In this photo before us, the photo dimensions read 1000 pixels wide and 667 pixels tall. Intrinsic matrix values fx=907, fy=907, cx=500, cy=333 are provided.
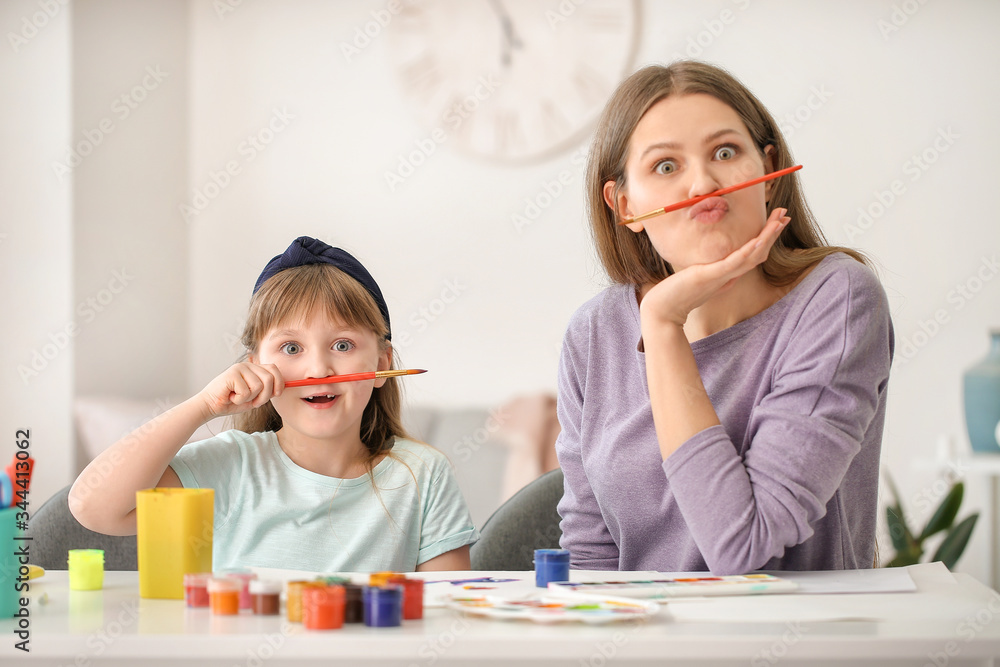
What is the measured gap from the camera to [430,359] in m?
3.03

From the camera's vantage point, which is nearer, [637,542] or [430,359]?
[637,542]

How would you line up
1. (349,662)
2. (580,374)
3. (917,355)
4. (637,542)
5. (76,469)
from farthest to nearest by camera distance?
(917,355) → (76,469) → (580,374) → (637,542) → (349,662)

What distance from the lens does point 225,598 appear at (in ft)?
2.35

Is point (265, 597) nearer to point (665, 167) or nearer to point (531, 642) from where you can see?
point (531, 642)

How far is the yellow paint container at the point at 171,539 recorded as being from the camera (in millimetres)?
811

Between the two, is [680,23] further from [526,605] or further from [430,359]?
[526,605]

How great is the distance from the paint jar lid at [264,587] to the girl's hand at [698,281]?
1.67 feet

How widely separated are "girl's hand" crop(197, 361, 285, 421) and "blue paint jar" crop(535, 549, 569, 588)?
1.57 ft

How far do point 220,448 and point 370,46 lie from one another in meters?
2.07

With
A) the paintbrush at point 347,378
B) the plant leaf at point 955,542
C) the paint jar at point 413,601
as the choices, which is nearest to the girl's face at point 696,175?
the paintbrush at point 347,378

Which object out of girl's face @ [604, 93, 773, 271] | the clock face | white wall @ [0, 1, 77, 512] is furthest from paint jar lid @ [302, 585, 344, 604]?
the clock face

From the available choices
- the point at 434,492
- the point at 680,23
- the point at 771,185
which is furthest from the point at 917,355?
the point at 434,492

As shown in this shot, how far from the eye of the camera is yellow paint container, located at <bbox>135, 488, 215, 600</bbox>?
81cm

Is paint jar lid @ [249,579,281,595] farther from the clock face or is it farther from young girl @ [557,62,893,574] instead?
the clock face
